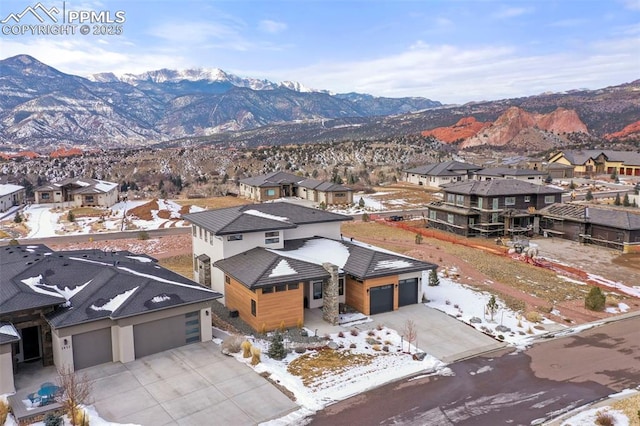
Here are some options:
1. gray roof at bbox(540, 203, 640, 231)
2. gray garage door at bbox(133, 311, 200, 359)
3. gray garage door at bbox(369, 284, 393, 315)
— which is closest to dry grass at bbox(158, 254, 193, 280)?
gray garage door at bbox(133, 311, 200, 359)

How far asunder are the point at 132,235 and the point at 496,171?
5866 centimetres

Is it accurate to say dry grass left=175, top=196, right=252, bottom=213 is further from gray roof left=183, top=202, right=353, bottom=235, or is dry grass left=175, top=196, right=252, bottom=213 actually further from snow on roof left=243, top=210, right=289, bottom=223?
snow on roof left=243, top=210, right=289, bottom=223

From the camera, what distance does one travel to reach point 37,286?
74.2ft

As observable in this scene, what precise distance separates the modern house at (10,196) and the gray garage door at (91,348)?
56.5m

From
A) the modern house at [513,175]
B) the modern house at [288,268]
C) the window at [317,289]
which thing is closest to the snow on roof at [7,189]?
the modern house at [288,268]

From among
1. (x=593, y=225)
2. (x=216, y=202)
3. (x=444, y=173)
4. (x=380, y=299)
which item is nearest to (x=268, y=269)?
(x=380, y=299)

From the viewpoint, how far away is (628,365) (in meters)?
22.1

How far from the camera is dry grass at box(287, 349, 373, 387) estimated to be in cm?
2070

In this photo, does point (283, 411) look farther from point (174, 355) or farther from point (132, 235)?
point (132, 235)

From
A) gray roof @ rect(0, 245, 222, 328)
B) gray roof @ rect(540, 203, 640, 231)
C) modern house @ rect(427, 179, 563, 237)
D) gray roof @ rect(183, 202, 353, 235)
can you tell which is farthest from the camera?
modern house @ rect(427, 179, 563, 237)

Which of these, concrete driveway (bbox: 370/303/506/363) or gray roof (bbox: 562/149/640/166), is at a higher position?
gray roof (bbox: 562/149/640/166)

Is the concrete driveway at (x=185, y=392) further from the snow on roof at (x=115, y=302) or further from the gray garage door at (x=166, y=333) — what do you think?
the snow on roof at (x=115, y=302)

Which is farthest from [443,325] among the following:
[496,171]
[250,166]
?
[250,166]

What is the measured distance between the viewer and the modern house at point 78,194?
226 feet
